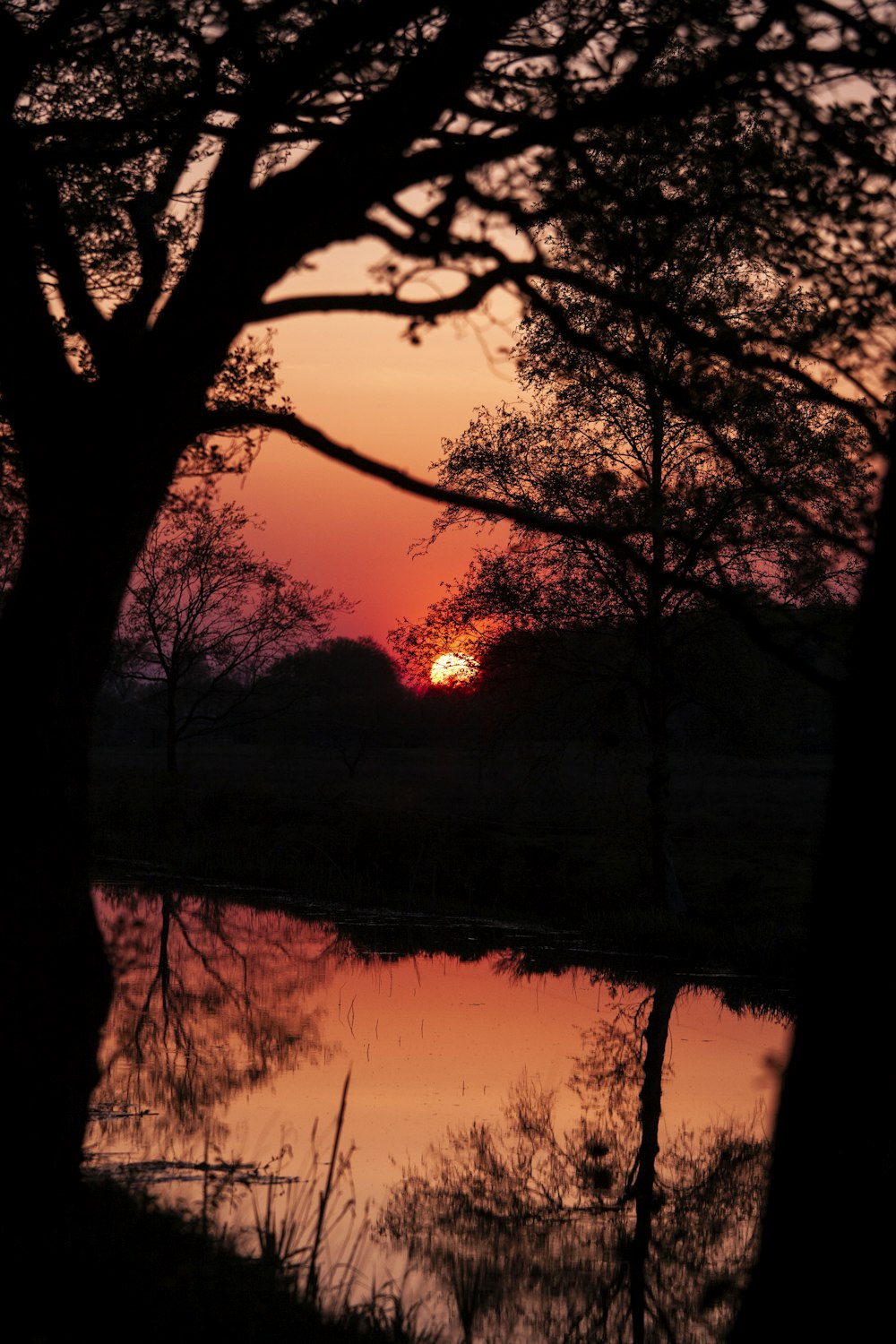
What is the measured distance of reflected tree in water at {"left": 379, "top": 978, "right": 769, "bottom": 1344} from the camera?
26.0 ft

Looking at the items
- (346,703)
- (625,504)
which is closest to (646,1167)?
(625,504)

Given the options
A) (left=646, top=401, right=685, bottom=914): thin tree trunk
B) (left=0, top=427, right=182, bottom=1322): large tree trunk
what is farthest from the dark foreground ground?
(left=0, top=427, right=182, bottom=1322): large tree trunk

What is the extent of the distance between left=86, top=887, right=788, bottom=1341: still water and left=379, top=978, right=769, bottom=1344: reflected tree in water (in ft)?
0.08

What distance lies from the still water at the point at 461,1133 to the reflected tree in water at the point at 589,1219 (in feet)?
0.08

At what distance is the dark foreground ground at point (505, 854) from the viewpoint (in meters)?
25.8

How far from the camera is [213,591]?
43188 millimetres

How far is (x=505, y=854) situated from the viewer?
34.3 m

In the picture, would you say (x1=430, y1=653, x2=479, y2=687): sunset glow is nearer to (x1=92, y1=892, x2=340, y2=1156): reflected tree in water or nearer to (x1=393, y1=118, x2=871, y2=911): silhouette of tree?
(x1=393, y1=118, x2=871, y2=911): silhouette of tree

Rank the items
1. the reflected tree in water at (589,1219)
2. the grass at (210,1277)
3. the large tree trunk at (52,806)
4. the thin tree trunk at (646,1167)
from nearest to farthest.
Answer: the grass at (210,1277) < the large tree trunk at (52,806) < the reflected tree in water at (589,1219) < the thin tree trunk at (646,1167)

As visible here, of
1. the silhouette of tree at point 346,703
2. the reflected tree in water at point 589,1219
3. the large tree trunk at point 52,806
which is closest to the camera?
the large tree trunk at point 52,806

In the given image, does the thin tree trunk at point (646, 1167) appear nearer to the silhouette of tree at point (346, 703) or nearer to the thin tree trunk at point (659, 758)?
the thin tree trunk at point (659, 758)

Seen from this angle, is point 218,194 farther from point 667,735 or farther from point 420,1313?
point 667,735

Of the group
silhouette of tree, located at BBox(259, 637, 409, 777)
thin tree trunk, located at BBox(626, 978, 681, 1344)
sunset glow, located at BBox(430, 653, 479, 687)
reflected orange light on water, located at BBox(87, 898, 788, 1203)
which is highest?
silhouette of tree, located at BBox(259, 637, 409, 777)

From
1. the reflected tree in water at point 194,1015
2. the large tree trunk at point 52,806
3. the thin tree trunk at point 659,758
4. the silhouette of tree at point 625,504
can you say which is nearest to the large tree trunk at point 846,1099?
the large tree trunk at point 52,806
